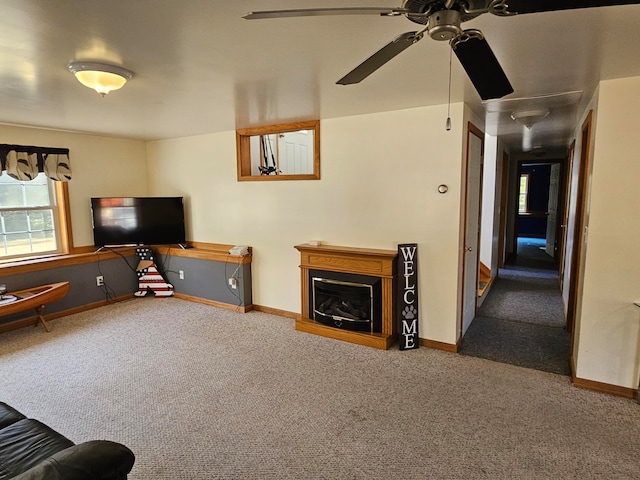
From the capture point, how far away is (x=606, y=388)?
110 inches

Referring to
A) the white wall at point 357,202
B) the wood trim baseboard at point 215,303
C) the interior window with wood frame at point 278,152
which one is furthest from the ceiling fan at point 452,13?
the wood trim baseboard at point 215,303

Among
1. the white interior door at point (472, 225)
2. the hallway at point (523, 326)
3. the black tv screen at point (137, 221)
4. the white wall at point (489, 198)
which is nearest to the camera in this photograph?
the hallway at point (523, 326)

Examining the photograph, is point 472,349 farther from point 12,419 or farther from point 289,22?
point 12,419

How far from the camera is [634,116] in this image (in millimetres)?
2545

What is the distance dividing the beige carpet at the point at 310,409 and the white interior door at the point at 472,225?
2.73 feet

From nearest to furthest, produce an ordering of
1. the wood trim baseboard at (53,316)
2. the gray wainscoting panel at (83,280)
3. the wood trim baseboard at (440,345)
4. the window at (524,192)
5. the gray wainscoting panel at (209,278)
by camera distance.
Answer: the wood trim baseboard at (440,345), the wood trim baseboard at (53,316), the gray wainscoting panel at (83,280), the gray wainscoting panel at (209,278), the window at (524,192)

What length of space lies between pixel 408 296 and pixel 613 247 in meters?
1.61

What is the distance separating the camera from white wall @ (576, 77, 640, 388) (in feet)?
8.46

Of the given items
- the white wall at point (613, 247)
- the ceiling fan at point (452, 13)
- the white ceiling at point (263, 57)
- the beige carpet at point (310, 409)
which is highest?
the white ceiling at point (263, 57)

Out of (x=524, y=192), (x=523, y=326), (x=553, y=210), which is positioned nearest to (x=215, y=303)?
(x=523, y=326)

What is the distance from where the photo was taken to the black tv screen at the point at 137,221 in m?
5.08

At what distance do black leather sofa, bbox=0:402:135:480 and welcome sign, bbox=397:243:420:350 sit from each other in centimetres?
262

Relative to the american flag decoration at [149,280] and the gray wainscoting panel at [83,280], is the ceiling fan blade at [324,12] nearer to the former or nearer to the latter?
the gray wainscoting panel at [83,280]

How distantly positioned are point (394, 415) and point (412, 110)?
259cm
